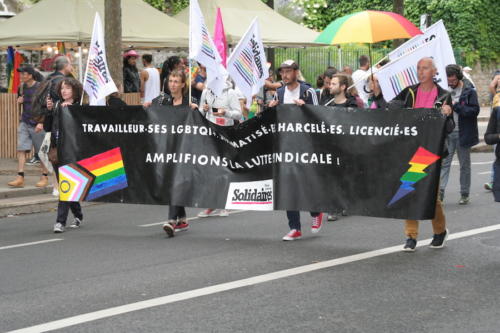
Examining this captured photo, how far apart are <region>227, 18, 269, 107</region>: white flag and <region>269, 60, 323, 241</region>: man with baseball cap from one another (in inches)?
39.6

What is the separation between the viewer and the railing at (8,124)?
18312mm

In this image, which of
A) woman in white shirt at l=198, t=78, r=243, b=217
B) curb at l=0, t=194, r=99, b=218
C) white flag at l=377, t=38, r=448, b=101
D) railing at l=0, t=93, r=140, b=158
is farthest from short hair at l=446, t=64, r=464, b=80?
railing at l=0, t=93, r=140, b=158

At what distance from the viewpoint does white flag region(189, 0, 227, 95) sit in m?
10.4

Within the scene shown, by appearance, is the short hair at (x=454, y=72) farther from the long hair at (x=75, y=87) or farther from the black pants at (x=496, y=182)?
the long hair at (x=75, y=87)

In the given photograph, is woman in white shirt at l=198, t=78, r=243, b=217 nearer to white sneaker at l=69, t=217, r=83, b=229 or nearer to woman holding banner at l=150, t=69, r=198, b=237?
woman holding banner at l=150, t=69, r=198, b=237

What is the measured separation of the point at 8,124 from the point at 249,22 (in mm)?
6364

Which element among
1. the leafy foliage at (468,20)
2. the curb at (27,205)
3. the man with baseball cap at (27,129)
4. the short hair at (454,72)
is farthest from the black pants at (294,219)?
the leafy foliage at (468,20)

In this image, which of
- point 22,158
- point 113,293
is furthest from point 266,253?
point 22,158

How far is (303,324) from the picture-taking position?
248 inches

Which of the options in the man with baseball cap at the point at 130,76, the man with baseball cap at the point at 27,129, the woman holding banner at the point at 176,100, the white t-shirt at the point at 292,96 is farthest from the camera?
the man with baseball cap at the point at 130,76

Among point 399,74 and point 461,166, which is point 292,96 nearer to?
point 399,74

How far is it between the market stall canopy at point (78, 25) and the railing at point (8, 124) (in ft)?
3.69

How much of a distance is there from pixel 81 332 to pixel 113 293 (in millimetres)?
1154

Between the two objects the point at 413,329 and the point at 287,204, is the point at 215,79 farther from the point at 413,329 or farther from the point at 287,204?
the point at 413,329
